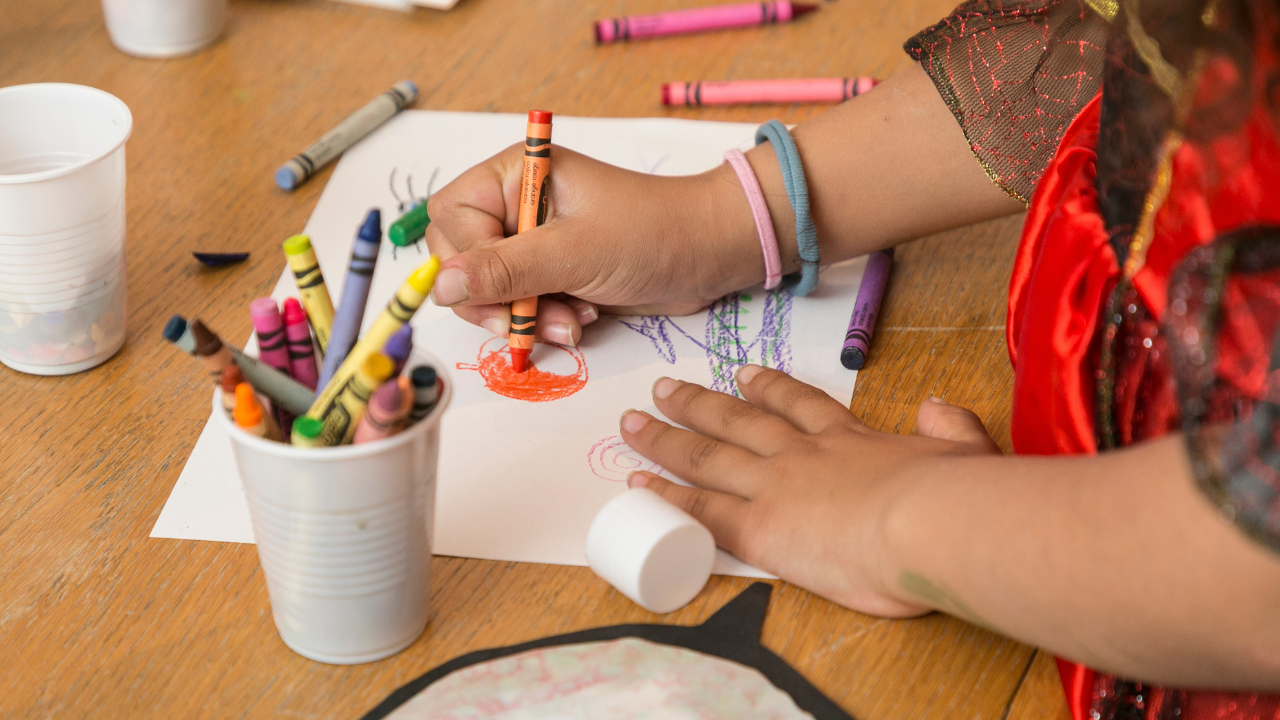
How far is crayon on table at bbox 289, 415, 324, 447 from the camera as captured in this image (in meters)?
0.40

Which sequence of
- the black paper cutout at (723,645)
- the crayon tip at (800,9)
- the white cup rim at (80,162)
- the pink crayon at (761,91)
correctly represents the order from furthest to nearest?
1. the crayon tip at (800,9)
2. the pink crayon at (761,91)
3. the white cup rim at (80,162)
4. the black paper cutout at (723,645)

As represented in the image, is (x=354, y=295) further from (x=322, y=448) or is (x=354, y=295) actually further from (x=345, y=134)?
(x=345, y=134)

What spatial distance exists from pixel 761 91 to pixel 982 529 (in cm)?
56

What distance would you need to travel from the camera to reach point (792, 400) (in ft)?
1.92

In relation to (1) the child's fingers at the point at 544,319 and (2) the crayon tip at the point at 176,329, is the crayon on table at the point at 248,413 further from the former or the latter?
(1) the child's fingers at the point at 544,319

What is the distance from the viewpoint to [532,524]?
0.55 meters

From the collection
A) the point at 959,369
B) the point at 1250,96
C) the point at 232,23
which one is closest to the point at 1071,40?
the point at 959,369

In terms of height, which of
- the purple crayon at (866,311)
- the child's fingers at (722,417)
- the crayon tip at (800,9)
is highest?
the crayon tip at (800,9)

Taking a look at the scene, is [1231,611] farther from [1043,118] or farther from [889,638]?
[1043,118]

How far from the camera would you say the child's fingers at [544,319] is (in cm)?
67

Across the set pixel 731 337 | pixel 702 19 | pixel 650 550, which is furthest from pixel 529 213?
pixel 702 19

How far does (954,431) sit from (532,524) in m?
0.22

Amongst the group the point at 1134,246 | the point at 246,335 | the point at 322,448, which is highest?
the point at 1134,246

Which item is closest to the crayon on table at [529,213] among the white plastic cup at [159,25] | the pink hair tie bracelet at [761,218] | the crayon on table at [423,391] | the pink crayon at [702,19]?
the pink hair tie bracelet at [761,218]
